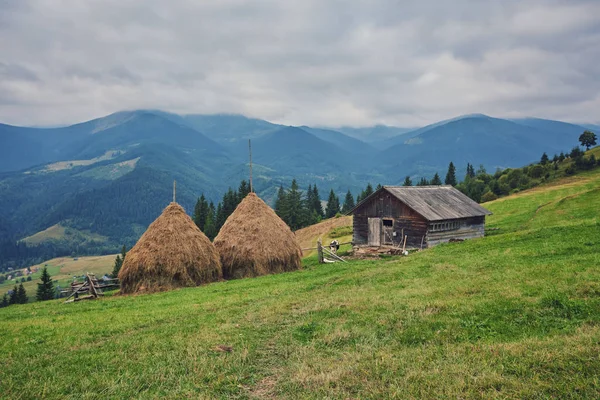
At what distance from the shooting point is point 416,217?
33094 mm

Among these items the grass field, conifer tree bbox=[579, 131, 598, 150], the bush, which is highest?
conifer tree bbox=[579, 131, 598, 150]

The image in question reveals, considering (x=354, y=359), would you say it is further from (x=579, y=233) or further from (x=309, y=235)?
(x=309, y=235)

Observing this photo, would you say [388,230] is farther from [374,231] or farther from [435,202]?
[435,202]

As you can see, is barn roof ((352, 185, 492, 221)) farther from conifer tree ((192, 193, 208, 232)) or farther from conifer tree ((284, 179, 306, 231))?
conifer tree ((192, 193, 208, 232))

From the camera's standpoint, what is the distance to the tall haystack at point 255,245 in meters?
27.0

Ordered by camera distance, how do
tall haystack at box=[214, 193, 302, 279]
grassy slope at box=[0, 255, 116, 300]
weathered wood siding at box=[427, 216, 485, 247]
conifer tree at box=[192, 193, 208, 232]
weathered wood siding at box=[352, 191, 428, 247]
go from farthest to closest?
1. grassy slope at box=[0, 255, 116, 300]
2. conifer tree at box=[192, 193, 208, 232]
3. weathered wood siding at box=[352, 191, 428, 247]
4. weathered wood siding at box=[427, 216, 485, 247]
5. tall haystack at box=[214, 193, 302, 279]

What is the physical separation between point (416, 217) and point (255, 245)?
15107 mm

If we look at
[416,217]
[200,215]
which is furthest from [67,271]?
[416,217]

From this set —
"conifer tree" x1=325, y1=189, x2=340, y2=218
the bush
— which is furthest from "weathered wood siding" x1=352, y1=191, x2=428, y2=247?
"conifer tree" x1=325, y1=189, x2=340, y2=218

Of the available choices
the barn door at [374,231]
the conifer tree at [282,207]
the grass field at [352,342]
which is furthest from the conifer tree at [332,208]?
the grass field at [352,342]

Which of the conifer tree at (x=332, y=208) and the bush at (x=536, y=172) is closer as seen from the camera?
the bush at (x=536, y=172)

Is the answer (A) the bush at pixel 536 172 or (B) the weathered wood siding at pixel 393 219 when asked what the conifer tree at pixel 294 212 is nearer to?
(B) the weathered wood siding at pixel 393 219

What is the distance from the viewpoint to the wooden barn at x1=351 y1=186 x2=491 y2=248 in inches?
1293

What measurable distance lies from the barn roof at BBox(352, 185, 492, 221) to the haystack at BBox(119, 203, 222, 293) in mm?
17864
